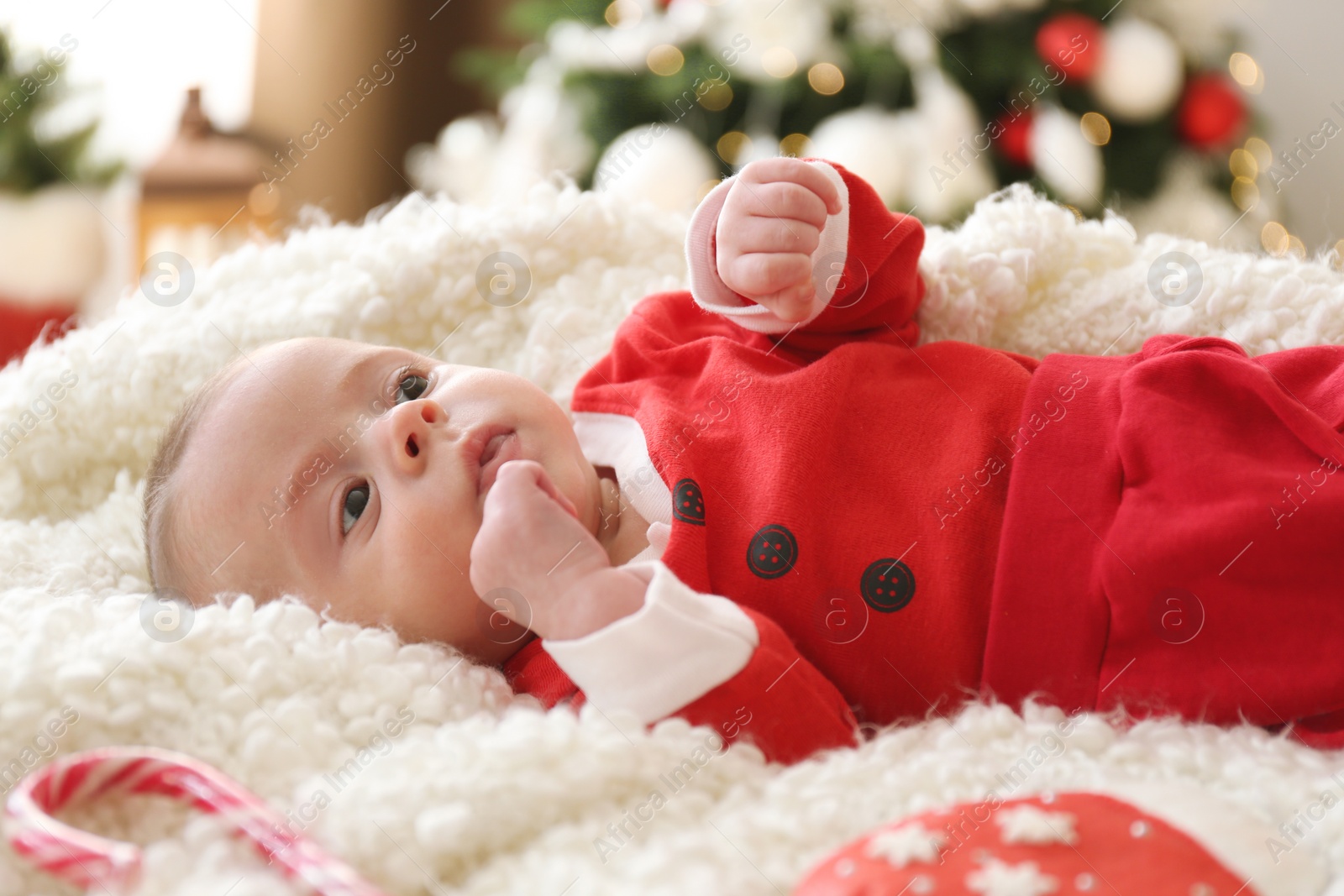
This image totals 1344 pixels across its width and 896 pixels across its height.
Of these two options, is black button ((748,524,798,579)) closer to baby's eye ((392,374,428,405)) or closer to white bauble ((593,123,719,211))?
baby's eye ((392,374,428,405))

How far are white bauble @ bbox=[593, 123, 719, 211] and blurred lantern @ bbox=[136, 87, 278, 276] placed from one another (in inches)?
38.8

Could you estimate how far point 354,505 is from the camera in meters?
0.93

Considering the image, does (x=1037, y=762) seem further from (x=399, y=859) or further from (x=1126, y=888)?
(x=399, y=859)

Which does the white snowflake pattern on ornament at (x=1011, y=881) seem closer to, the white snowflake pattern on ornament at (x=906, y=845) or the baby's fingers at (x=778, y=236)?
the white snowflake pattern on ornament at (x=906, y=845)

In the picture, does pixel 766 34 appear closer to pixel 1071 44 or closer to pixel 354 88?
pixel 1071 44

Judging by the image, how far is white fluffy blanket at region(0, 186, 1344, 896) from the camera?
624 millimetres

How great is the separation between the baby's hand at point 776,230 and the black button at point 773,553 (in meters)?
0.19

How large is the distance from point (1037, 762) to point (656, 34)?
5.36 ft

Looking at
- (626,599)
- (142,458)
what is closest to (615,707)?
(626,599)

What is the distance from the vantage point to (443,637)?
925 mm

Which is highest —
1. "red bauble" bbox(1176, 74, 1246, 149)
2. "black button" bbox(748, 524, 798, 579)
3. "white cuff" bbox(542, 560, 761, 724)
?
"white cuff" bbox(542, 560, 761, 724)

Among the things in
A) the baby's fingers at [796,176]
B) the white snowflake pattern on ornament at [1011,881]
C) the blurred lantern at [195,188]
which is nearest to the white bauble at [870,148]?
the baby's fingers at [796,176]

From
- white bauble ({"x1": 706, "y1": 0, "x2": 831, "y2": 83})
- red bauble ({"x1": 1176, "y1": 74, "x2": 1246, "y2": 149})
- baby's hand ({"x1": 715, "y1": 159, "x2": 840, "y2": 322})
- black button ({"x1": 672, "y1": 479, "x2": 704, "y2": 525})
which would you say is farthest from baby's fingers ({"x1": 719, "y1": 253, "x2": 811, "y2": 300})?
red bauble ({"x1": 1176, "y1": 74, "x2": 1246, "y2": 149})

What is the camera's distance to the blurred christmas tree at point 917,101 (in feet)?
6.34
